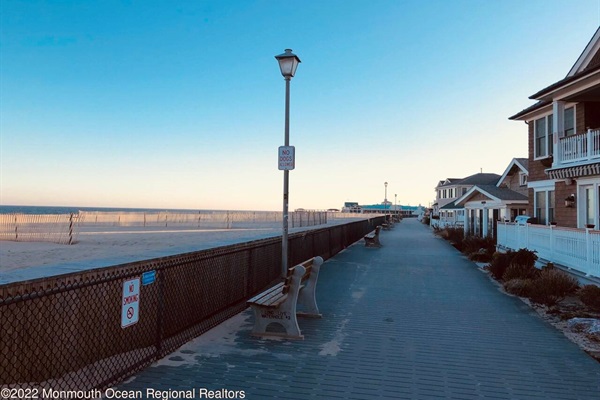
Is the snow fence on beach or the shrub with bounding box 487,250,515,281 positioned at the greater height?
the snow fence on beach

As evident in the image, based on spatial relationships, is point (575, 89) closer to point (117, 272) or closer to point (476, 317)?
point (476, 317)

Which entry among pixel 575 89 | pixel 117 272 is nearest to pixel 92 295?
pixel 117 272

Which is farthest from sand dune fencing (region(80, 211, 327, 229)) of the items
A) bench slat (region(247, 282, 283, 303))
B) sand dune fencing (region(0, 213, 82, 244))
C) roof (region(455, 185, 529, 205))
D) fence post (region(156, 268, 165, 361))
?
fence post (region(156, 268, 165, 361))

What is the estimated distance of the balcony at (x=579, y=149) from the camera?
44.0ft

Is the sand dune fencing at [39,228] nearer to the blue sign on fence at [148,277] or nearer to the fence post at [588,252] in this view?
the blue sign on fence at [148,277]

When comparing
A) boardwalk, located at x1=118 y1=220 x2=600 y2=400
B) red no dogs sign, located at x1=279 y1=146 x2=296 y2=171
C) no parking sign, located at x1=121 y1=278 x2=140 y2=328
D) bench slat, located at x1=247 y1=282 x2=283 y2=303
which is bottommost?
boardwalk, located at x1=118 y1=220 x2=600 y2=400

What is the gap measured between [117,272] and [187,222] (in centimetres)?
4032

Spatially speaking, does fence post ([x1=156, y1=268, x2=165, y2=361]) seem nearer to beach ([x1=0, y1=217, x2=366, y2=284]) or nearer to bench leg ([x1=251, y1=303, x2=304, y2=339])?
beach ([x1=0, y1=217, x2=366, y2=284])

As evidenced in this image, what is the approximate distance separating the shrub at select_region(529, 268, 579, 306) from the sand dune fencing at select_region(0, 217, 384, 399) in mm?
6188

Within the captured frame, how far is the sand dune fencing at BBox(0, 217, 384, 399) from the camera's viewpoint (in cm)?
369

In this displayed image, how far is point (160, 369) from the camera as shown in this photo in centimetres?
486

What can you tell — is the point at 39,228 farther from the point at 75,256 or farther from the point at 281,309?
the point at 281,309

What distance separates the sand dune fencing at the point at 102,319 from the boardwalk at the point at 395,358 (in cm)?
29

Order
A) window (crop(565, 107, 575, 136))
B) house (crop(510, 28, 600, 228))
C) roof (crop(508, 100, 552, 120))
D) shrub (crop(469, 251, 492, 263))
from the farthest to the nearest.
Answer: roof (crop(508, 100, 552, 120)) < shrub (crop(469, 251, 492, 263)) < window (crop(565, 107, 575, 136)) < house (crop(510, 28, 600, 228))
